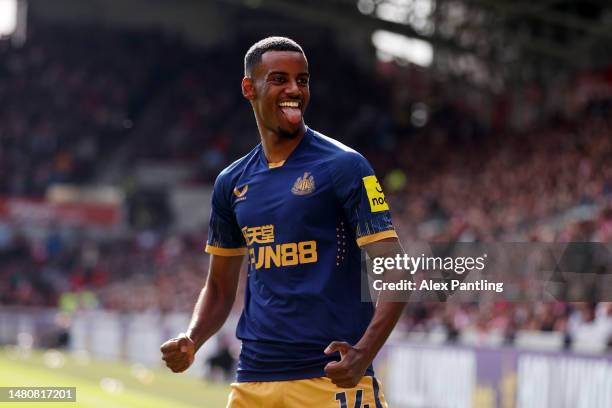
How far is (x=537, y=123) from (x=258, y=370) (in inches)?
1073

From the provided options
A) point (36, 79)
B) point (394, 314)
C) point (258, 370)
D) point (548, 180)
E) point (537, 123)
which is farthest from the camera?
point (36, 79)

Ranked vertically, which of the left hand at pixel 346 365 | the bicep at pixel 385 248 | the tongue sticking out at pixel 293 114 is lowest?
the left hand at pixel 346 365

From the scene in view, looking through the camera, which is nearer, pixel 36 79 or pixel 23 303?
pixel 23 303

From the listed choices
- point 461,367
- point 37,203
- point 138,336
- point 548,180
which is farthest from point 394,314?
point 37,203

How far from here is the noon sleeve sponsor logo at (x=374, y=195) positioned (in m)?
4.54

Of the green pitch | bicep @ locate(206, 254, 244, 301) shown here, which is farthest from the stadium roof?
bicep @ locate(206, 254, 244, 301)

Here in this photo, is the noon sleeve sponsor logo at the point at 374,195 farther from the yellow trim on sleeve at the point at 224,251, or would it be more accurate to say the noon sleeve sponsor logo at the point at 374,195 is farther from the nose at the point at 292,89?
the yellow trim on sleeve at the point at 224,251

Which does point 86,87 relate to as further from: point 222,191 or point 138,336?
point 222,191

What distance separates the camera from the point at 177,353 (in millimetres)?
4793

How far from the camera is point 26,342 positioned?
3259cm

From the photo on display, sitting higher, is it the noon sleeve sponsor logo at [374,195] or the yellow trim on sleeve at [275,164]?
the yellow trim on sleeve at [275,164]

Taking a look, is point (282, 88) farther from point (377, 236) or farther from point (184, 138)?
point (184, 138)

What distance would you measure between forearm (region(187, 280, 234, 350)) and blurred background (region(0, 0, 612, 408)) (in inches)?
244

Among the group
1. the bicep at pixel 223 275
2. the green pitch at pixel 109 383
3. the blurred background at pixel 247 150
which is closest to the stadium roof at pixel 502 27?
the blurred background at pixel 247 150
